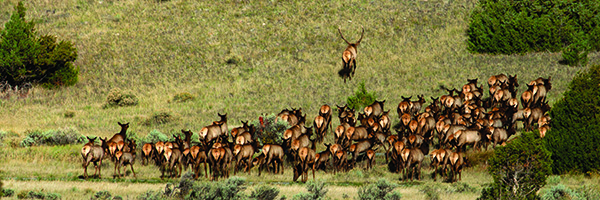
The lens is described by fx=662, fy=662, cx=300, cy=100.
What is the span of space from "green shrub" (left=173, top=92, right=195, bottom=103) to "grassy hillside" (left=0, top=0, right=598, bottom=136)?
1.90ft

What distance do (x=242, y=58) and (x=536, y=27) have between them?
21926 millimetres

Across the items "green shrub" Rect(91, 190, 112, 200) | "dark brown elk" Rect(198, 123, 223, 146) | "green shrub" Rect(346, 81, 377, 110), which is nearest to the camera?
"green shrub" Rect(91, 190, 112, 200)

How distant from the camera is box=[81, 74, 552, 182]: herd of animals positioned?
22.6m

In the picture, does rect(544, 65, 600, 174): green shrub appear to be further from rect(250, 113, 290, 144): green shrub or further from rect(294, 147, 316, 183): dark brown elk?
rect(250, 113, 290, 144): green shrub

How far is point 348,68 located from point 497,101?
13.0 meters

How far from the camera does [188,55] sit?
51.3m

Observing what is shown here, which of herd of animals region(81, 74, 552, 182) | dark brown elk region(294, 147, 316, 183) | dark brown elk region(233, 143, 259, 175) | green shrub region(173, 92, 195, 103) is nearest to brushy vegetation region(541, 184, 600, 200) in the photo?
herd of animals region(81, 74, 552, 182)

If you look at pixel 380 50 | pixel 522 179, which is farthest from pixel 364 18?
pixel 522 179

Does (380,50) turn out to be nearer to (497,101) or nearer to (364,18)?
(364,18)

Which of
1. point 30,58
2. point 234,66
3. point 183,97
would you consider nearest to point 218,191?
point 183,97

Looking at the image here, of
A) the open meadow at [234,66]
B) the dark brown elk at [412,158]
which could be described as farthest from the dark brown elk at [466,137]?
the dark brown elk at [412,158]

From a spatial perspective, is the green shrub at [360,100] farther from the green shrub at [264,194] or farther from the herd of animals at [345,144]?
the green shrub at [264,194]

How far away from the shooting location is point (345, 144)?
27359 millimetres

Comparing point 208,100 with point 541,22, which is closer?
point 208,100
